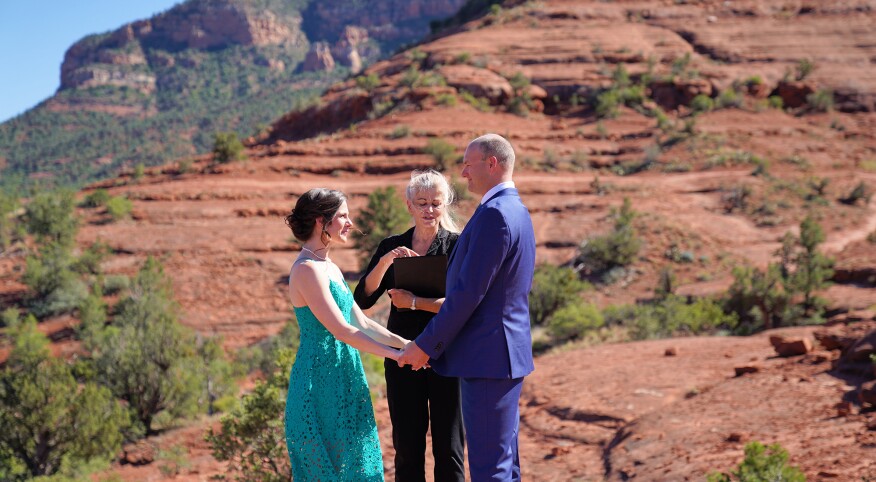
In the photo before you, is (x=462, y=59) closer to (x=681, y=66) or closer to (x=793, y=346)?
(x=681, y=66)

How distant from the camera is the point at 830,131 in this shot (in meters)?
29.6

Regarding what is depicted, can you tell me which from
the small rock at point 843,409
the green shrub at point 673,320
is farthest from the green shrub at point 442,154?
the small rock at point 843,409

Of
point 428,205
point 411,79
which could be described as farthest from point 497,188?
point 411,79

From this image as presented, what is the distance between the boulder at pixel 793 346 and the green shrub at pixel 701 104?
25.7m

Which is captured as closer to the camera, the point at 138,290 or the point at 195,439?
the point at 195,439

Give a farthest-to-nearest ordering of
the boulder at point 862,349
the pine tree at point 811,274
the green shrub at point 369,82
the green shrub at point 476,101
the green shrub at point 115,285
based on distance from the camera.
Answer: the green shrub at point 369,82
the green shrub at point 476,101
the green shrub at point 115,285
the pine tree at point 811,274
the boulder at point 862,349

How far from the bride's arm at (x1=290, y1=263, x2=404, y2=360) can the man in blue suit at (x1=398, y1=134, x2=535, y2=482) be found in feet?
0.59

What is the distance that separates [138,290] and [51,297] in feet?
8.74

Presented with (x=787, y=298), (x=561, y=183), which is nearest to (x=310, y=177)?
(x=561, y=183)

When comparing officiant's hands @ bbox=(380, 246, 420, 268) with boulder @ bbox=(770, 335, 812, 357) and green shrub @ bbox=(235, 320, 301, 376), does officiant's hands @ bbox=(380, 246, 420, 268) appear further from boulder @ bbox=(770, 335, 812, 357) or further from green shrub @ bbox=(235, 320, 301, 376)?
green shrub @ bbox=(235, 320, 301, 376)

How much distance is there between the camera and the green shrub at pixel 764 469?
4316 millimetres

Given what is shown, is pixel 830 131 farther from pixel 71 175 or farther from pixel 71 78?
pixel 71 78

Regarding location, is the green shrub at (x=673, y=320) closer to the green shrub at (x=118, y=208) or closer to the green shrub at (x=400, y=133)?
the green shrub at (x=118, y=208)

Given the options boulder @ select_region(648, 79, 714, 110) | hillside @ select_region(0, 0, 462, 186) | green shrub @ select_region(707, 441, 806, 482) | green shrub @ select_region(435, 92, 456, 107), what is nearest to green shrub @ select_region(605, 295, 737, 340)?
green shrub @ select_region(707, 441, 806, 482)
